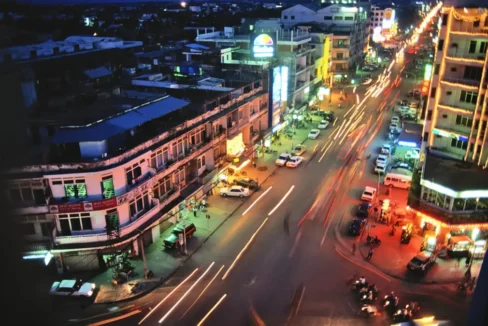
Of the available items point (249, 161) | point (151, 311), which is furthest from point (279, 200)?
point (151, 311)

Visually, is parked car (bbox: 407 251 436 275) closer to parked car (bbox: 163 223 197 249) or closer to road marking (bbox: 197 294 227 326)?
road marking (bbox: 197 294 227 326)

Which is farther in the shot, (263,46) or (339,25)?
(339,25)

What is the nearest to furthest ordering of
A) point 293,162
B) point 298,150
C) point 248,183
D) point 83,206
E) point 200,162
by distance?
1. point 83,206
2. point 200,162
3. point 248,183
4. point 293,162
5. point 298,150

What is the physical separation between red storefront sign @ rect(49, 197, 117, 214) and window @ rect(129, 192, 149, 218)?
5.84ft

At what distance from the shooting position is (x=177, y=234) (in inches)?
1031

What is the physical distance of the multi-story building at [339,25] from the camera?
254 ft

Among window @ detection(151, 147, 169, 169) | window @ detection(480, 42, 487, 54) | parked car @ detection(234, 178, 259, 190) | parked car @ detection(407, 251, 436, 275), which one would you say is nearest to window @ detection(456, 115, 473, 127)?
window @ detection(480, 42, 487, 54)

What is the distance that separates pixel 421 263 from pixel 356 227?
5.34 m

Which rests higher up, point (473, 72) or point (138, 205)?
point (473, 72)

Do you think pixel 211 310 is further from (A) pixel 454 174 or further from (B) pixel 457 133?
(B) pixel 457 133

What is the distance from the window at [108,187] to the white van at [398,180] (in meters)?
23.9

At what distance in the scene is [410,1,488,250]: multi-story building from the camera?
2522cm

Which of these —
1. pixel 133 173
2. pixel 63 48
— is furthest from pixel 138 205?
pixel 63 48

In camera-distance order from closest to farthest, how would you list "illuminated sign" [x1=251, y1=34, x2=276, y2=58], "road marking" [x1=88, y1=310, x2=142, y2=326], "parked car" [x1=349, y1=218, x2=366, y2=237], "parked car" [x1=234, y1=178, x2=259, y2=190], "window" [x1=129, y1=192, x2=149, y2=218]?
"road marking" [x1=88, y1=310, x2=142, y2=326] < "window" [x1=129, y1=192, x2=149, y2=218] < "parked car" [x1=349, y1=218, x2=366, y2=237] < "parked car" [x1=234, y1=178, x2=259, y2=190] < "illuminated sign" [x1=251, y1=34, x2=276, y2=58]
